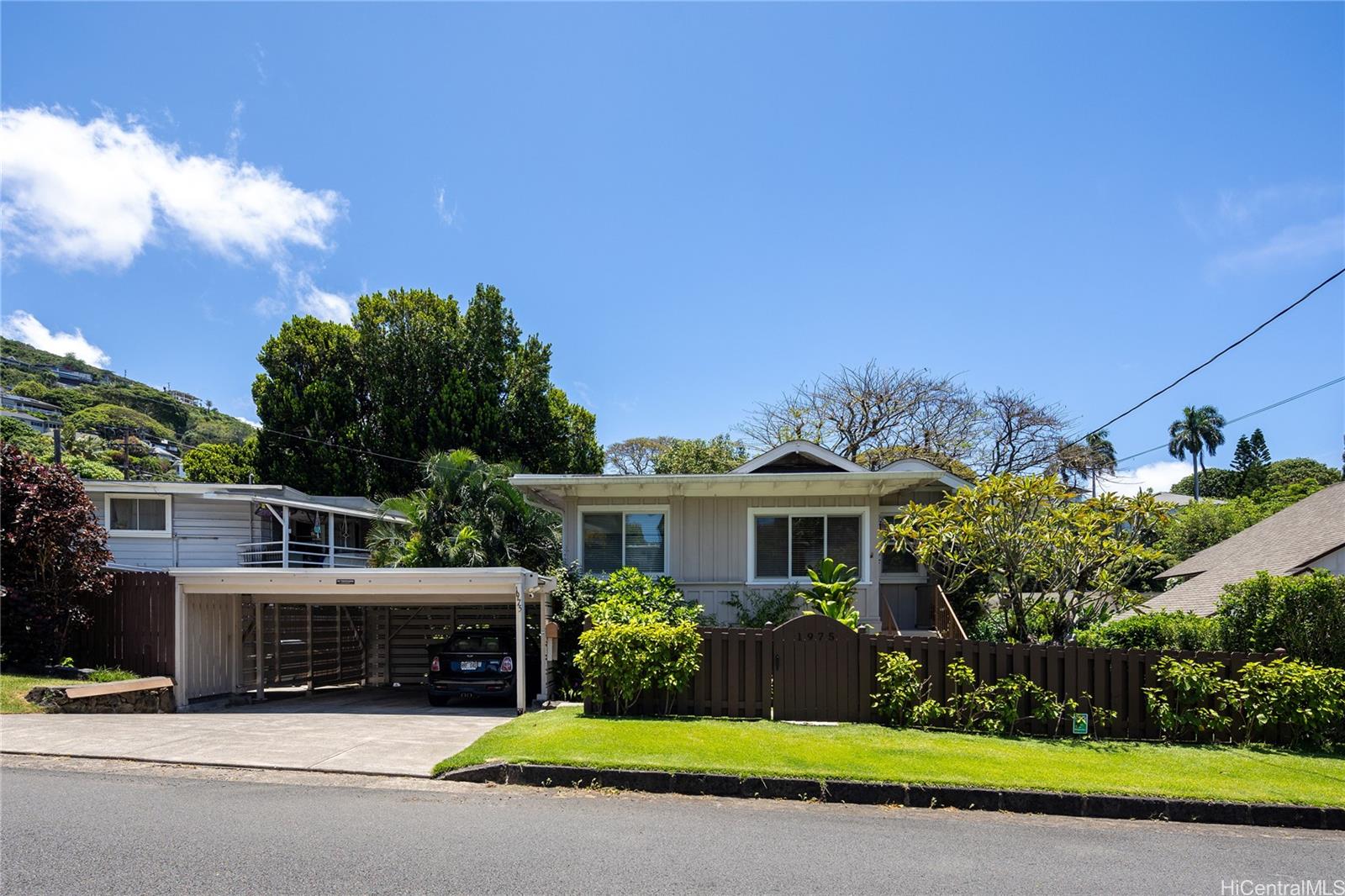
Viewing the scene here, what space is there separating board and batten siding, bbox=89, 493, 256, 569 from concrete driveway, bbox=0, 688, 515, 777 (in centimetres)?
916

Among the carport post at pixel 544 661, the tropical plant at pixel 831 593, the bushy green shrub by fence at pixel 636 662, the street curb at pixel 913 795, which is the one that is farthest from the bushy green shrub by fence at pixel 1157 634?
the carport post at pixel 544 661

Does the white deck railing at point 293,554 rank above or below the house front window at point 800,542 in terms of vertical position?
below

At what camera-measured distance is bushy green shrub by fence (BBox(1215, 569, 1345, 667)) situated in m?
10.6

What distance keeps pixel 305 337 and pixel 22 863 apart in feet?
90.8

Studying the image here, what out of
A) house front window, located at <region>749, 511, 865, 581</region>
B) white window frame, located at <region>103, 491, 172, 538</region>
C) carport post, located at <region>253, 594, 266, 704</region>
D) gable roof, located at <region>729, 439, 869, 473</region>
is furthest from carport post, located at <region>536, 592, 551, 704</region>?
white window frame, located at <region>103, 491, 172, 538</region>

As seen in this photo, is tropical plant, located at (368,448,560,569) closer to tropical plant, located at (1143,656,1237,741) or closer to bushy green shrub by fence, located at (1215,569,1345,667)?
tropical plant, located at (1143,656,1237,741)

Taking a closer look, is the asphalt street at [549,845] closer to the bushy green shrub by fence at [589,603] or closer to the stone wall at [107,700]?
the stone wall at [107,700]

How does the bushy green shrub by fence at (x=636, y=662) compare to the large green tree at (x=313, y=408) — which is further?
the large green tree at (x=313, y=408)

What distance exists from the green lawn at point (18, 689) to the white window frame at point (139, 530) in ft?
27.8

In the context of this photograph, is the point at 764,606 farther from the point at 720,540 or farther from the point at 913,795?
the point at 913,795

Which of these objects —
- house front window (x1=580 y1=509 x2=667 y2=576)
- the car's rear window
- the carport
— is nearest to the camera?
the carport

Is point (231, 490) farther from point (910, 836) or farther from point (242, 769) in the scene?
point (910, 836)

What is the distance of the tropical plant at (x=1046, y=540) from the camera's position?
11.7 metres

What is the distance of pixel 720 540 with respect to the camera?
15.5 meters
